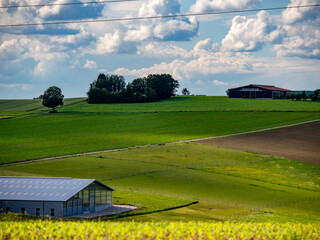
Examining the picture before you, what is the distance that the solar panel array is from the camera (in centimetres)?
4978

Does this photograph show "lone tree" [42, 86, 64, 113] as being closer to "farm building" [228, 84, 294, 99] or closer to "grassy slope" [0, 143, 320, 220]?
"farm building" [228, 84, 294, 99]

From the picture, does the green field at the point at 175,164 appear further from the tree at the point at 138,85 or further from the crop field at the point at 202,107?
the tree at the point at 138,85

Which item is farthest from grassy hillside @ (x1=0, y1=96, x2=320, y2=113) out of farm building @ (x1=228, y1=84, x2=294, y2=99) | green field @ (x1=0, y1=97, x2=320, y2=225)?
farm building @ (x1=228, y1=84, x2=294, y2=99)

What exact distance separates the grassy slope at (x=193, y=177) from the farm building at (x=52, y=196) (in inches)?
122

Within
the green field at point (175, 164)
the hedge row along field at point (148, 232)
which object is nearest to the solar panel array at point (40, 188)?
the green field at point (175, 164)

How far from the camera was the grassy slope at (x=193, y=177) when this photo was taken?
5253 cm

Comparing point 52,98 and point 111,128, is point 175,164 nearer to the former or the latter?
point 111,128

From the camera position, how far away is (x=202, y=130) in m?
114

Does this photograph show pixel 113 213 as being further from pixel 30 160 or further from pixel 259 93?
pixel 259 93

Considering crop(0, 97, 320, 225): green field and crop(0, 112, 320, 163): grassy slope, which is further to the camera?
crop(0, 112, 320, 163): grassy slope

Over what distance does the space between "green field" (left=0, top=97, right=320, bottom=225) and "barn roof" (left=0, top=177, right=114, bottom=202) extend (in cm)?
560

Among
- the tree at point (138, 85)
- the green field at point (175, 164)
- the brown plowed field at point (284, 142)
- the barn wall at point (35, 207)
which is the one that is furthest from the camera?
the tree at point (138, 85)

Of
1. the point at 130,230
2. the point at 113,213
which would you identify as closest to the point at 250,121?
the point at 113,213

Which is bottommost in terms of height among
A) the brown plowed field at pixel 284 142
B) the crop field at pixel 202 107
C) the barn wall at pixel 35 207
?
the barn wall at pixel 35 207
